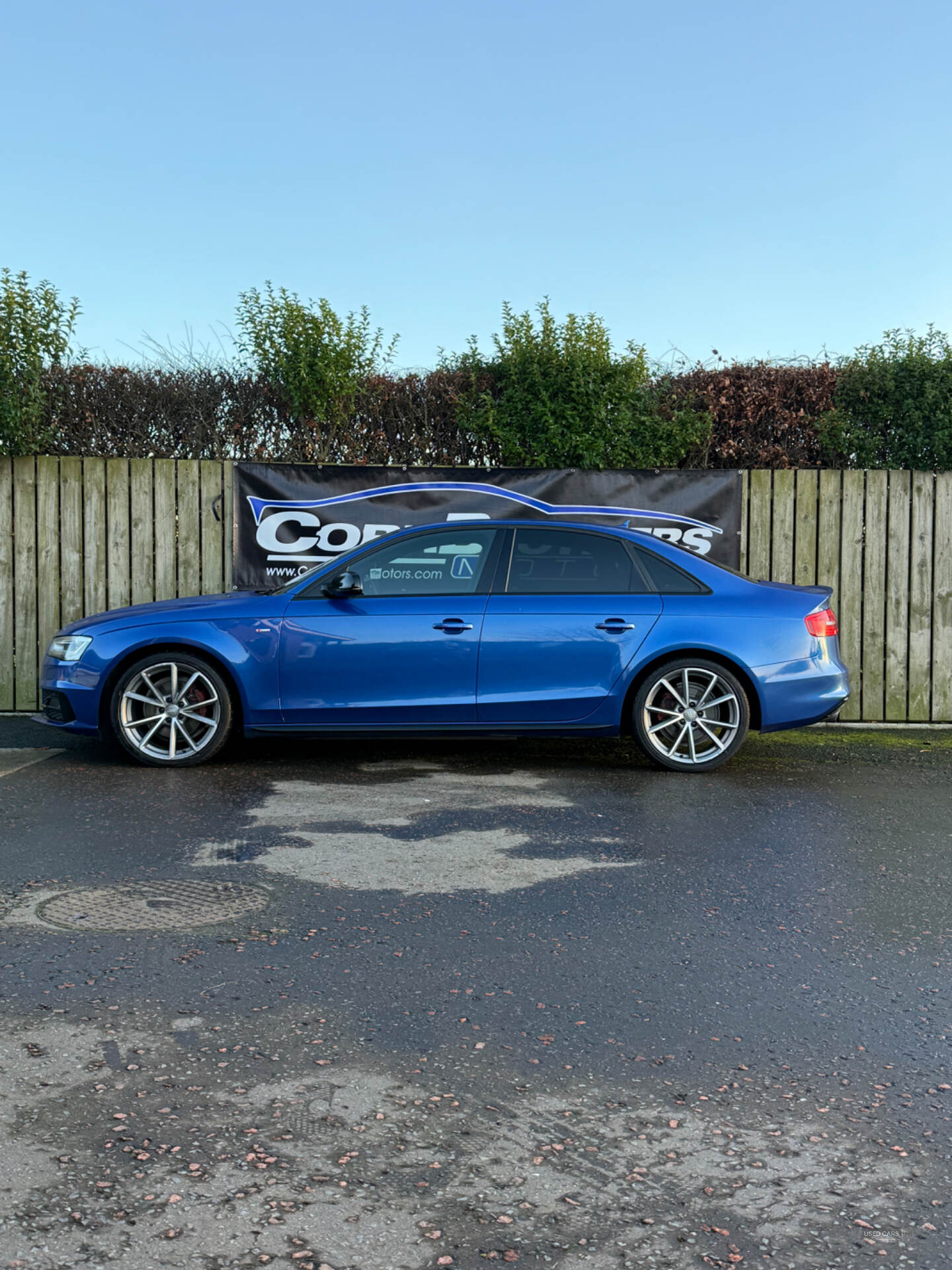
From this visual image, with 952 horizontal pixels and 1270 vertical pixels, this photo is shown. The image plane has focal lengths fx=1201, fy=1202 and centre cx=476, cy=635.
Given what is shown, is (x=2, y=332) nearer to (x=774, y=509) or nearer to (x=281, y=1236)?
(x=774, y=509)

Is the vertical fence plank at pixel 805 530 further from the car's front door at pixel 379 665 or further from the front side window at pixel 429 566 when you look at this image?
the car's front door at pixel 379 665

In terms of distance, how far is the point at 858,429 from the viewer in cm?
1078

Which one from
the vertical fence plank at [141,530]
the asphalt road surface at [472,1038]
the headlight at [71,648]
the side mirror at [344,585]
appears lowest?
the asphalt road surface at [472,1038]

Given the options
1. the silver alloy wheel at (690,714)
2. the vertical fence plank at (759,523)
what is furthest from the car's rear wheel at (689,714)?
the vertical fence plank at (759,523)

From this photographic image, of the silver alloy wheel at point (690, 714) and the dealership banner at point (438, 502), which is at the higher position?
the dealership banner at point (438, 502)

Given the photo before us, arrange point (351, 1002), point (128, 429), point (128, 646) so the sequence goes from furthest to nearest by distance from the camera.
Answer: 1. point (128, 429)
2. point (128, 646)
3. point (351, 1002)

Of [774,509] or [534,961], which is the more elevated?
[774,509]

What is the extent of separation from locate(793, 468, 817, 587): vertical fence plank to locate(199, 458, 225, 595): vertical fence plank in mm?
4983

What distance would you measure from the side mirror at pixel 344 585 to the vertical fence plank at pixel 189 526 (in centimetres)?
303

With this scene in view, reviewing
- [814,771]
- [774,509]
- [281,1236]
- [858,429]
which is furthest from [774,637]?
[281,1236]

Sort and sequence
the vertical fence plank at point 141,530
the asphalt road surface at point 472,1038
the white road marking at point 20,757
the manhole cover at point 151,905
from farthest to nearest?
the vertical fence plank at point 141,530 < the white road marking at point 20,757 < the manhole cover at point 151,905 < the asphalt road surface at point 472,1038

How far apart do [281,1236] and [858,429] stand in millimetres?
9678

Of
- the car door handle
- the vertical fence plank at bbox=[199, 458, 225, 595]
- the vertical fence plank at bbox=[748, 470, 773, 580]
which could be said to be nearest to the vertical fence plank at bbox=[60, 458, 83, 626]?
the vertical fence plank at bbox=[199, 458, 225, 595]

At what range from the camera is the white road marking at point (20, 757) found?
768 cm
